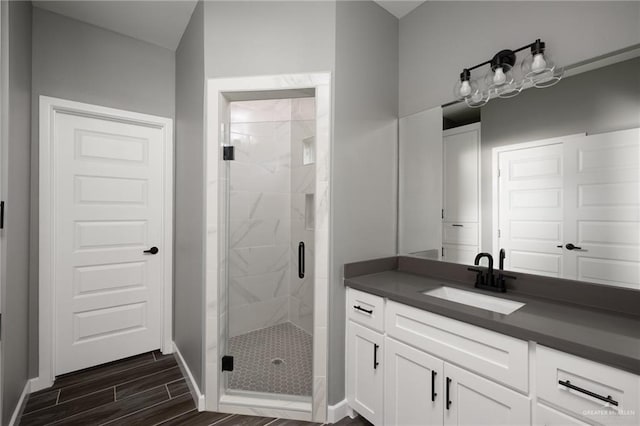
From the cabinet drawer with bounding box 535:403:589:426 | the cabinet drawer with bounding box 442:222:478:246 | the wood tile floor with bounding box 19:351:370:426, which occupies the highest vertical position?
the cabinet drawer with bounding box 442:222:478:246

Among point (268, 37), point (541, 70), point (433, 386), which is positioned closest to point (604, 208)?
point (541, 70)

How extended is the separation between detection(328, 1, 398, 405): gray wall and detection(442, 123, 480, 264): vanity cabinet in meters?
0.38

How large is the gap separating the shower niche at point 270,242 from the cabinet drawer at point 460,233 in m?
0.88

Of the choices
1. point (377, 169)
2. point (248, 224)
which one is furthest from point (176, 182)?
point (377, 169)

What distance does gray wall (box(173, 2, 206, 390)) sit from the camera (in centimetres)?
196

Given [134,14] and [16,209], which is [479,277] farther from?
[134,14]

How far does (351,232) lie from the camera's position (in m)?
1.87

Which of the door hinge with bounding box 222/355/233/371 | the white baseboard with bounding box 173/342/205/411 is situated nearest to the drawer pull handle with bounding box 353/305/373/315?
the door hinge with bounding box 222/355/233/371

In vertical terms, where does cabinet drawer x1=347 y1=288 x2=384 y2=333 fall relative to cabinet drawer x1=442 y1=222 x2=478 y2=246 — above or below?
below

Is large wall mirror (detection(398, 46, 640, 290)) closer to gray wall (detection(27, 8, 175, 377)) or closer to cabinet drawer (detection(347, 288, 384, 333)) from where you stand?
cabinet drawer (detection(347, 288, 384, 333))

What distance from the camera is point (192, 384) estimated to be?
2059mm

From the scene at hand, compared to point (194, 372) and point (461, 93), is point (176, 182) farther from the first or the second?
point (461, 93)

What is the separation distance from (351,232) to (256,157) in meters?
0.86

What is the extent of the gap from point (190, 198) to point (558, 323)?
227 centimetres
